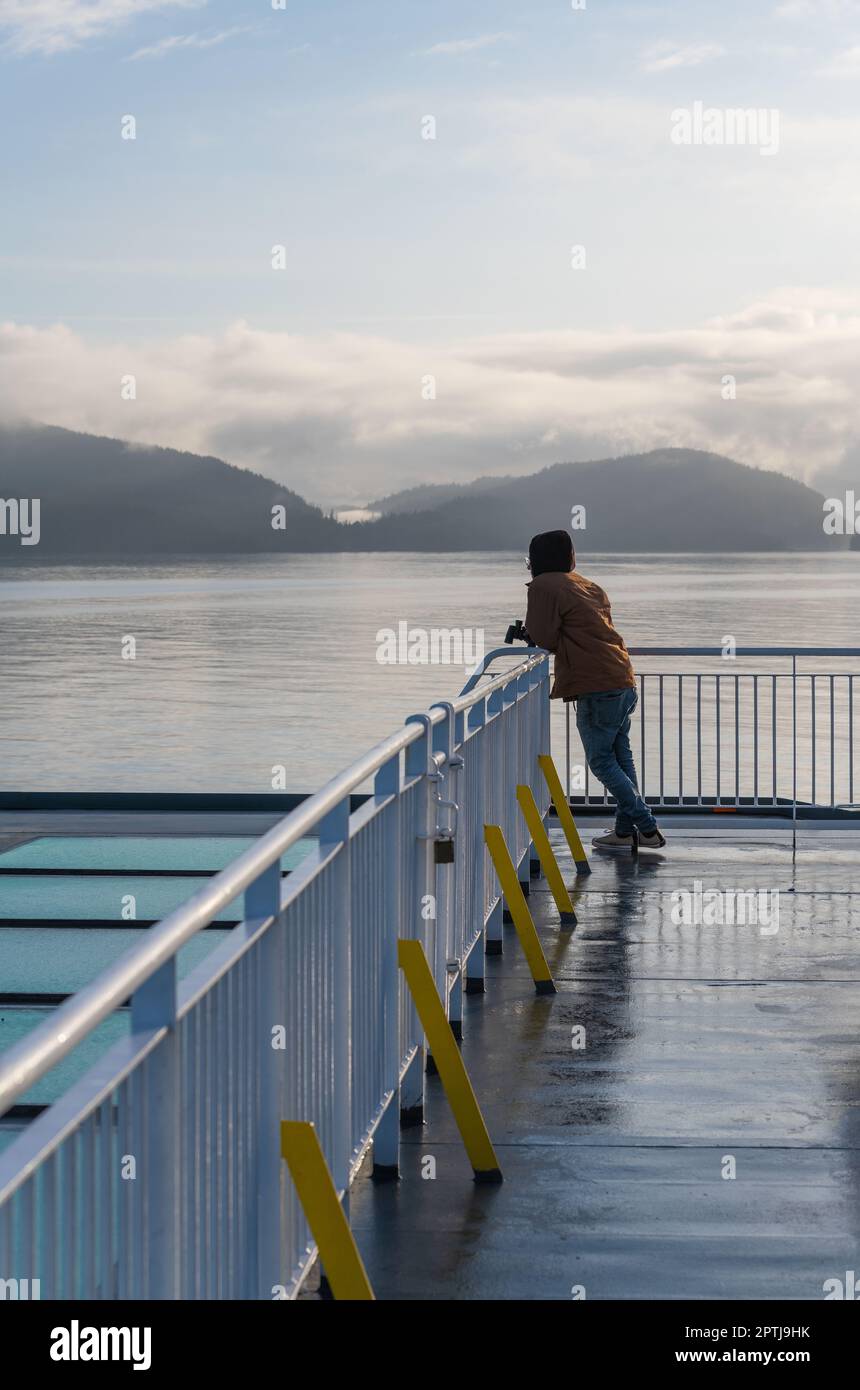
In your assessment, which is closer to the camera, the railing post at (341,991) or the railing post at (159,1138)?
the railing post at (159,1138)

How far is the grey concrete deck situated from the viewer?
4.68 m

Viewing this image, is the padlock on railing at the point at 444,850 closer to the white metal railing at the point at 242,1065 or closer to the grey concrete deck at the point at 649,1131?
the white metal railing at the point at 242,1065

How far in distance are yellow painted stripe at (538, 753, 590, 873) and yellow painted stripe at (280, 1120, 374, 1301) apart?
721 cm

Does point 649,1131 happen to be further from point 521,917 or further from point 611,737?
point 611,737

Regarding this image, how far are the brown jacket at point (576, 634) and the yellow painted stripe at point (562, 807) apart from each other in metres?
0.47

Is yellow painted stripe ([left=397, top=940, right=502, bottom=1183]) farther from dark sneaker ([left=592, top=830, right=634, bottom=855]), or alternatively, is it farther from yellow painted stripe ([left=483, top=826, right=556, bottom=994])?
dark sneaker ([left=592, top=830, right=634, bottom=855])

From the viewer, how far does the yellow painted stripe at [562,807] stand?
1107cm

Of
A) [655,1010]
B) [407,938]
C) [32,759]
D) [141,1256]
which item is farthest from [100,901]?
[32,759]

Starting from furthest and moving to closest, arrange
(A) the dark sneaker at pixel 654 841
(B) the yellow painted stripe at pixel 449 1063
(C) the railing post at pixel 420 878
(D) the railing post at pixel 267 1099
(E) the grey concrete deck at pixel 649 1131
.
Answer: (A) the dark sneaker at pixel 654 841 → (C) the railing post at pixel 420 878 → (B) the yellow painted stripe at pixel 449 1063 → (E) the grey concrete deck at pixel 649 1131 → (D) the railing post at pixel 267 1099

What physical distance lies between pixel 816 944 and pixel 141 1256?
7.11 metres

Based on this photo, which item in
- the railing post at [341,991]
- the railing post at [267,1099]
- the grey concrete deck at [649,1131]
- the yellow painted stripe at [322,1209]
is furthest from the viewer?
the grey concrete deck at [649,1131]

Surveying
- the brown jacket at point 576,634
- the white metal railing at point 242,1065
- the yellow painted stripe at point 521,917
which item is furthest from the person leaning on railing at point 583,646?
the white metal railing at point 242,1065

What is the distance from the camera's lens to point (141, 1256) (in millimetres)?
2543
